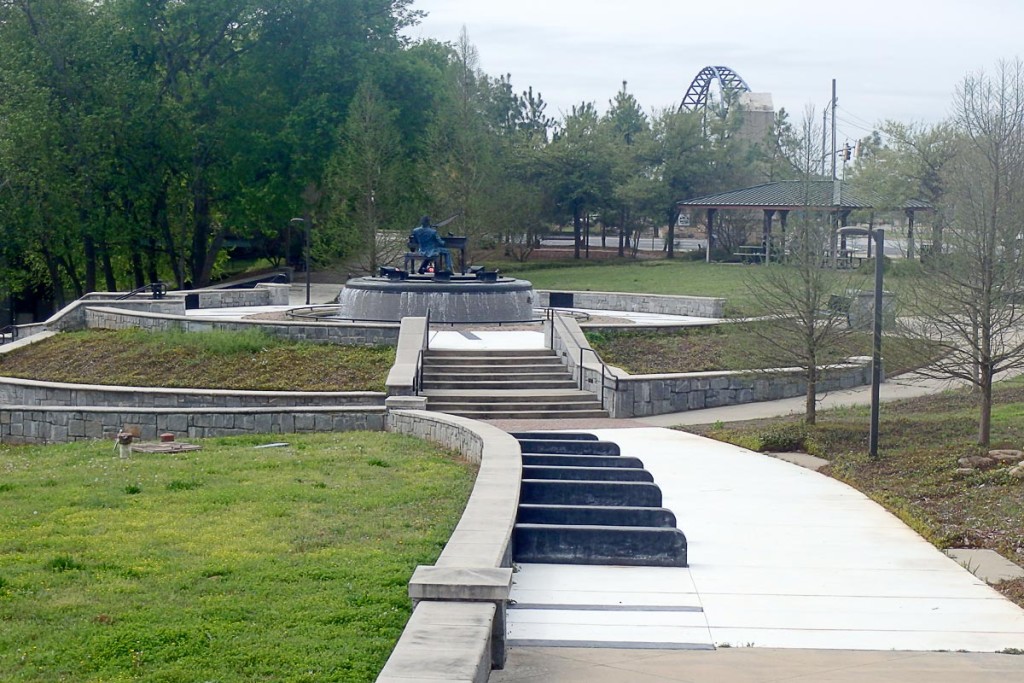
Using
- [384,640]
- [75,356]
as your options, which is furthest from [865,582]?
[75,356]

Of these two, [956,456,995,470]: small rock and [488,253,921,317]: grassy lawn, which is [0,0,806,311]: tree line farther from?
[956,456,995,470]: small rock

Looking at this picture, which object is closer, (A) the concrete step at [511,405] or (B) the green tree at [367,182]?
(A) the concrete step at [511,405]

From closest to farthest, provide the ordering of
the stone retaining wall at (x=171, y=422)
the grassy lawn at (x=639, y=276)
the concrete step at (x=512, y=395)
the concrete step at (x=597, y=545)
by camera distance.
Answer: the concrete step at (x=597, y=545)
the stone retaining wall at (x=171, y=422)
the concrete step at (x=512, y=395)
the grassy lawn at (x=639, y=276)

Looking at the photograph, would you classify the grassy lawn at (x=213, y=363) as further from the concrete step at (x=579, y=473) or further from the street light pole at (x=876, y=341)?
the concrete step at (x=579, y=473)

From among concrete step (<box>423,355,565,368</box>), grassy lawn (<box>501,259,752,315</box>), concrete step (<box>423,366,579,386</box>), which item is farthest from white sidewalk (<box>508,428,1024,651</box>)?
grassy lawn (<box>501,259,752,315</box>)

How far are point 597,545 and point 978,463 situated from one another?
658 centimetres

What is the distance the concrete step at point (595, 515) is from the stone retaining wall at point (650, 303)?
23295 mm

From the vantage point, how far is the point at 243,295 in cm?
3750

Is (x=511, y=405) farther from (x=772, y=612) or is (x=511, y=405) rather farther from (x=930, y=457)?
(x=772, y=612)

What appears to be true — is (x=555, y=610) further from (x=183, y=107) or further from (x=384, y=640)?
(x=183, y=107)

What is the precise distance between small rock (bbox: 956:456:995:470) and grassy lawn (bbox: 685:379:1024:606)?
140mm

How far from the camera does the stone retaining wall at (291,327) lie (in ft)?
80.5

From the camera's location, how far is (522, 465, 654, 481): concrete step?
11328mm

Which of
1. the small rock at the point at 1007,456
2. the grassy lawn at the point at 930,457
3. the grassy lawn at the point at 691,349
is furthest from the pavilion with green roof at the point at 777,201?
the small rock at the point at 1007,456
